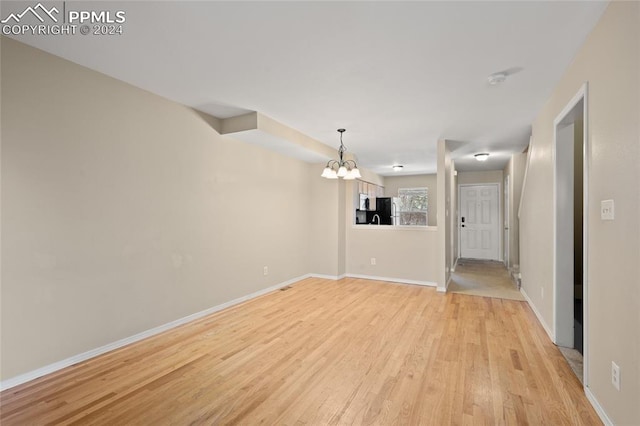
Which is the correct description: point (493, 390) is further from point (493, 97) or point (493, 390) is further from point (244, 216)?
point (244, 216)

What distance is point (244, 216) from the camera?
13.6 ft

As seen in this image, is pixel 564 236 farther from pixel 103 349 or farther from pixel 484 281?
pixel 103 349

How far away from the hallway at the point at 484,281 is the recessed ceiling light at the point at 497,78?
3.16 meters

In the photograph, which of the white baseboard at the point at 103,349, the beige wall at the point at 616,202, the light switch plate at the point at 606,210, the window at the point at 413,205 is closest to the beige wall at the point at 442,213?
the beige wall at the point at 616,202

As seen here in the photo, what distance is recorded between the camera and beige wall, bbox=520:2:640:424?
4.61ft

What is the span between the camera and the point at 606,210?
1670mm

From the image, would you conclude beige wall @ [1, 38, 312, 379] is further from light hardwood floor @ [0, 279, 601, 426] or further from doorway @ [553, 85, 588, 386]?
doorway @ [553, 85, 588, 386]

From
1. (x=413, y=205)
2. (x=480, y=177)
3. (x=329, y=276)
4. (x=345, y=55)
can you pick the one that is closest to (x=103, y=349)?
(x=345, y=55)

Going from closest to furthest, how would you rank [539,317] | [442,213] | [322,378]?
[322,378], [539,317], [442,213]

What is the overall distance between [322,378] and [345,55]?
2.45 m

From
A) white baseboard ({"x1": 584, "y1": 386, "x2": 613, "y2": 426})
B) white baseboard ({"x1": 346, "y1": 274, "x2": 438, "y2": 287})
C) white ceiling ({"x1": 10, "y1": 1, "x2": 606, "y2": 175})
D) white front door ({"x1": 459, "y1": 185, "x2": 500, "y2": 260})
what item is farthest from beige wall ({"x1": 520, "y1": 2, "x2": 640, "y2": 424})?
white front door ({"x1": 459, "y1": 185, "x2": 500, "y2": 260})

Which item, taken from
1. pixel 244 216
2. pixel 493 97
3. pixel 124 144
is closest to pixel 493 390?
pixel 493 97

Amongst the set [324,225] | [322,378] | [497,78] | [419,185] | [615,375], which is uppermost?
[497,78]

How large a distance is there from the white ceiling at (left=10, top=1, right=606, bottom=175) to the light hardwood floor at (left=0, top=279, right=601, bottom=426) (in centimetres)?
243
